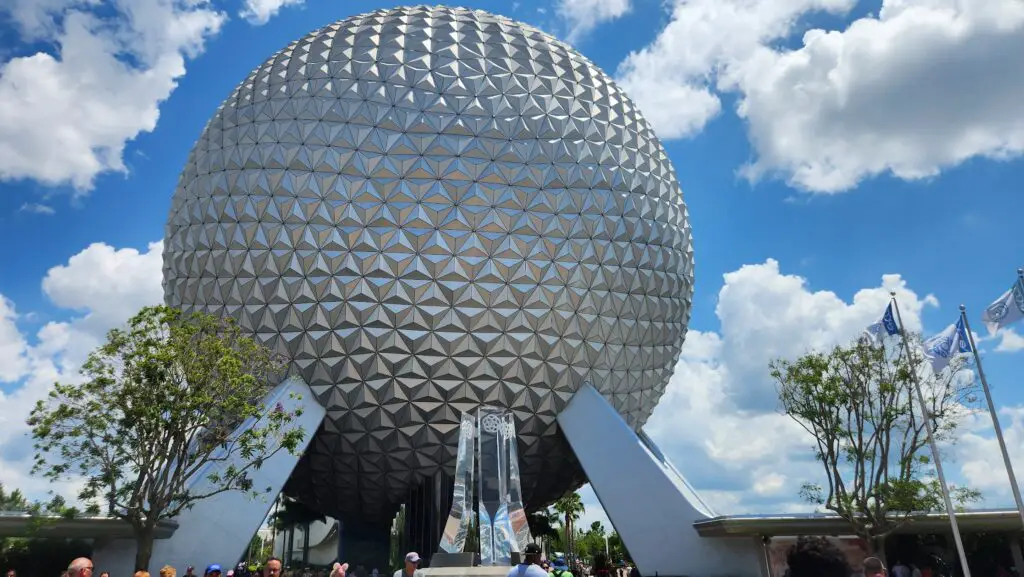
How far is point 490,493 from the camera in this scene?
1656cm

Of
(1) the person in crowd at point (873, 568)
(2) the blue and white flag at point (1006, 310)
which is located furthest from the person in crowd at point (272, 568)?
(2) the blue and white flag at point (1006, 310)

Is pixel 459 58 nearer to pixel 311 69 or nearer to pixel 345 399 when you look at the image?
pixel 311 69

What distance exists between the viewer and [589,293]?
22.2 meters

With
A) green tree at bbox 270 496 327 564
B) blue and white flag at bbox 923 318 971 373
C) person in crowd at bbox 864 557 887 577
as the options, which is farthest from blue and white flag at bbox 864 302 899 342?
green tree at bbox 270 496 327 564

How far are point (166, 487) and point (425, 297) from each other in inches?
333

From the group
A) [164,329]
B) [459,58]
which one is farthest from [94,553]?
[459,58]

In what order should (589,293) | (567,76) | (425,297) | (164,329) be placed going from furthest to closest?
1. (567,76)
2. (589,293)
3. (425,297)
4. (164,329)

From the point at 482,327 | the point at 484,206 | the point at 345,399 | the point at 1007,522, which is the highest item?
the point at 484,206

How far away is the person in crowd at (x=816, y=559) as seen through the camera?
18047 mm

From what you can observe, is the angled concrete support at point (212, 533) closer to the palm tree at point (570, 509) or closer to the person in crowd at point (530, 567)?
the person in crowd at point (530, 567)

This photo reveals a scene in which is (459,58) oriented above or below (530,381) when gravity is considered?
above

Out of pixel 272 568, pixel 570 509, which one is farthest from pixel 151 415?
pixel 570 509

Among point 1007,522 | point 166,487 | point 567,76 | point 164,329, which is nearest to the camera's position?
point 166,487

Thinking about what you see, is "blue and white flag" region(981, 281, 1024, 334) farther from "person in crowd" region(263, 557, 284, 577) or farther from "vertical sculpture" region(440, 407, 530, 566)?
"person in crowd" region(263, 557, 284, 577)
